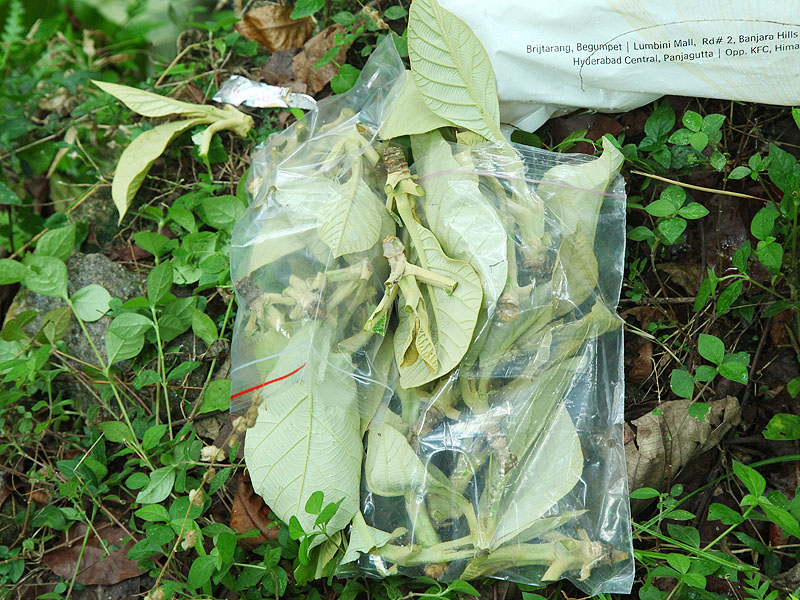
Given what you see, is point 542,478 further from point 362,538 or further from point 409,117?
point 409,117

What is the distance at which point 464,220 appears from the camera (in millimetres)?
993

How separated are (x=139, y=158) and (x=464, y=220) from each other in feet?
2.59

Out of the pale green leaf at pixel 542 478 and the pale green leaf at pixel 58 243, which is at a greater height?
the pale green leaf at pixel 58 243

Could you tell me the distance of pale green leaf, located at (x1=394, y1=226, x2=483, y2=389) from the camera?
37.5 inches

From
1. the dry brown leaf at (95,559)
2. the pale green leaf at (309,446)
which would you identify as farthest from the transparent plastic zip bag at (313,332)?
the dry brown leaf at (95,559)

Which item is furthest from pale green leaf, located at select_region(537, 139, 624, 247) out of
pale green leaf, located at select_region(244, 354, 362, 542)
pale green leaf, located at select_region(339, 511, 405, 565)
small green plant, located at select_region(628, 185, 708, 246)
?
pale green leaf, located at select_region(339, 511, 405, 565)

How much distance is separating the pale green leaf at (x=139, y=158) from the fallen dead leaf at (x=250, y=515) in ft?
2.15

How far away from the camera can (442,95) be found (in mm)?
1053

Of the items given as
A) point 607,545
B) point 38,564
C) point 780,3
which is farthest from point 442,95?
point 38,564

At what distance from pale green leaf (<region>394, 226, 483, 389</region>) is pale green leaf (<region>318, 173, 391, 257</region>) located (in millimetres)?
79

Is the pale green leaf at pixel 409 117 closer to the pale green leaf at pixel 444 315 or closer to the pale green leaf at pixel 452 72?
the pale green leaf at pixel 452 72

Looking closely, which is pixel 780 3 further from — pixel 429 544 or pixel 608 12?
pixel 429 544

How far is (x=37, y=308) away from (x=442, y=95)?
99cm

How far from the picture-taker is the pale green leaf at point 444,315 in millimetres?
953
